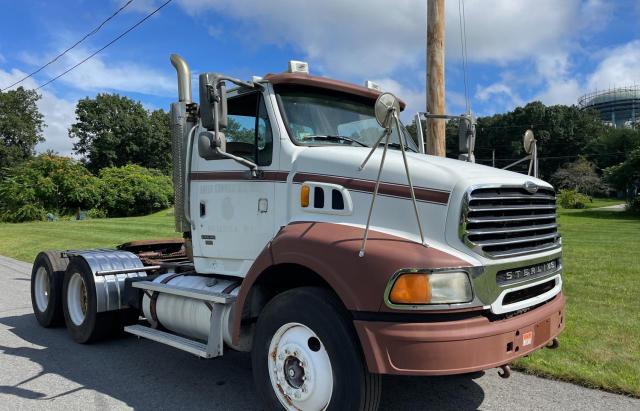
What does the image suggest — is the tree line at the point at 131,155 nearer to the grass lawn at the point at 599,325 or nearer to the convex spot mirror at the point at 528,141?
the grass lawn at the point at 599,325

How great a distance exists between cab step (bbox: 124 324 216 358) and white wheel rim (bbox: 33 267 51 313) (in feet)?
8.04

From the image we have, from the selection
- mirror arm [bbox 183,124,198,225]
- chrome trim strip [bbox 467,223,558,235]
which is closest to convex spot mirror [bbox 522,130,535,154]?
chrome trim strip [bbox 467,223,558,235]

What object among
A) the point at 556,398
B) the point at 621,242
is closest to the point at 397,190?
the point at 556,398

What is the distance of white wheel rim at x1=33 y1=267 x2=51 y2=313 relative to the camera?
271 inches

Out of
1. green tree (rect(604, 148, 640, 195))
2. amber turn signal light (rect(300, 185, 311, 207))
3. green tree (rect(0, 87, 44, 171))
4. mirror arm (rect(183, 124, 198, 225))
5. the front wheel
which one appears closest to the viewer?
the front wheel

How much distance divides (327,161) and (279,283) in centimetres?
100

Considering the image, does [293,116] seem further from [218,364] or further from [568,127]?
[568,127]

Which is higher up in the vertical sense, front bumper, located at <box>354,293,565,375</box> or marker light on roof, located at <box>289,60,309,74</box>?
marker light on roof, located at <box>289,60,309,74</box>

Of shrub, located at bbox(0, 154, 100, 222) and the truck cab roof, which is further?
shrub, located at bbox(0, 154, 100, 222)

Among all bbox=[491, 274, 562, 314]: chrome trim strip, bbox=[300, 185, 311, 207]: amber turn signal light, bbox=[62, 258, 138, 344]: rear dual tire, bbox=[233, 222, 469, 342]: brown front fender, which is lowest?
bbox=[62, 258, 138, 344]: rear dual tire

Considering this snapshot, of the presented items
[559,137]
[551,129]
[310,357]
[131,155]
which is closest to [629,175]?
[310,357]

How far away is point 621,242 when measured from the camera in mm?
15812

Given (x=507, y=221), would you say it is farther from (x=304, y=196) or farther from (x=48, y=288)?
(x=48, y=288)

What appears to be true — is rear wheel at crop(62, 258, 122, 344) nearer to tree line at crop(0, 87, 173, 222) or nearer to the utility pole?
the utility pole
